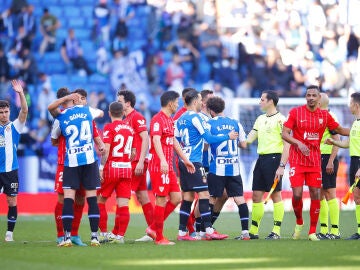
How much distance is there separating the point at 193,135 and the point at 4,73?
39.3 ft

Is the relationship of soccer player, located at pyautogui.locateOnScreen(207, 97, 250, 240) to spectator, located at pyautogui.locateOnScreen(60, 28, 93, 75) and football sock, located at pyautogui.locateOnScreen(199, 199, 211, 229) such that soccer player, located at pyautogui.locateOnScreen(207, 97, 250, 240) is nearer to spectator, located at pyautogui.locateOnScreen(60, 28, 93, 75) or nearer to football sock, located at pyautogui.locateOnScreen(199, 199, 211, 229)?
football sock, located at pyautogui.locateOnScreen(199, 199, 211, 229)

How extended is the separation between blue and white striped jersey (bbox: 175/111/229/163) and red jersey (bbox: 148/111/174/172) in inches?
27.6

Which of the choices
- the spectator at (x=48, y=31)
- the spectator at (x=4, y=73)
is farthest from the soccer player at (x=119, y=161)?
the spectator at (x=48, y=31)

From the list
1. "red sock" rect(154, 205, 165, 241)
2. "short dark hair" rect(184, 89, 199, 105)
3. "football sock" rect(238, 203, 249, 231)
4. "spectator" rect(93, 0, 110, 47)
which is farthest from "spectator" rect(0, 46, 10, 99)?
"red sock" rect(154, 205, 165, 241)

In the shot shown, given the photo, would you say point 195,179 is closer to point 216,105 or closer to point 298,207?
point 216,105

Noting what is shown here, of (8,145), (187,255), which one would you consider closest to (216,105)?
(8,145)

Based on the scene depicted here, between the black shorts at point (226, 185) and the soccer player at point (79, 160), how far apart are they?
223 centimetres

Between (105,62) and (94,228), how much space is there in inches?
540

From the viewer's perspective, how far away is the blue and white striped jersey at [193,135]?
12570mm

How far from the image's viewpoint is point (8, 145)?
1296 centimetres

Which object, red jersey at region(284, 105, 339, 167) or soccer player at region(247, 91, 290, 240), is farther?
soccer player at region(247, 91, 290, 240)

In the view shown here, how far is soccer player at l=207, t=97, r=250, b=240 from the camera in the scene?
13.0 meters

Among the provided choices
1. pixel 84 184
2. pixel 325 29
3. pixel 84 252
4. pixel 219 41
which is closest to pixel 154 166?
pixel 84 184

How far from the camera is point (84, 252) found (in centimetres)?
1035
